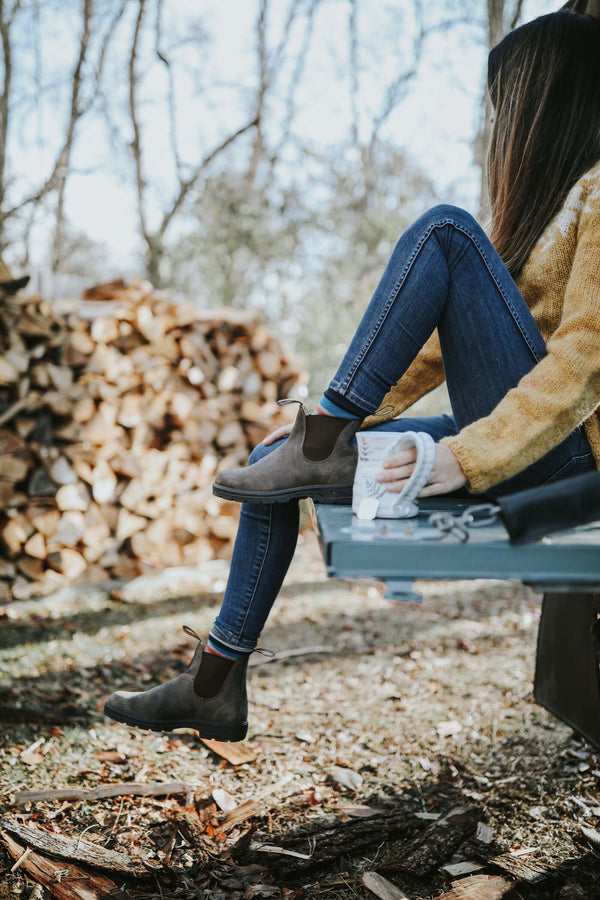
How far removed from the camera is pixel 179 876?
1270mm

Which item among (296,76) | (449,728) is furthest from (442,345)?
(296,76)

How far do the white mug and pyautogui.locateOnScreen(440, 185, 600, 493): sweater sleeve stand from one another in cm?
6

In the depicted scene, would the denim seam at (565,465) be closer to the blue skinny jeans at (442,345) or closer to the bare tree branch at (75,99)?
the blue skinny jeans at (442,345)

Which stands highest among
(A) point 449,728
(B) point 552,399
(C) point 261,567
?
(B) point 552,399

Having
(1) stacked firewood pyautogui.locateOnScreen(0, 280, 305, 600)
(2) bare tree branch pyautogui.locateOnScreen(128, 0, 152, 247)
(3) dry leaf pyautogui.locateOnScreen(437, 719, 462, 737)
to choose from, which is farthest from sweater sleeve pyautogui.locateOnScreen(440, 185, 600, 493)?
(2) bare tree branch pyautogui.locateOnScreen(128, 0, 152, 247)

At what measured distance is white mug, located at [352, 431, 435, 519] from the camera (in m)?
1.09

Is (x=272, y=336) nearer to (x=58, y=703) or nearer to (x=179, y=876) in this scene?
(x=58, y=703)

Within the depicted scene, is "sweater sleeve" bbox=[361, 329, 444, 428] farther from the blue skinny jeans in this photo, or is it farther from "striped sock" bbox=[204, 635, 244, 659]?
"striped sock" bbox=[204, 635, 244, 659]

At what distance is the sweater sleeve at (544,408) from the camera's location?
1101 millimetres

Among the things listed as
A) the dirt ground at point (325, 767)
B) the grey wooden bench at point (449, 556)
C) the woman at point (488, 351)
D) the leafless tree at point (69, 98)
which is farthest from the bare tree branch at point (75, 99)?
the grey wooden bench at point (449, 556)

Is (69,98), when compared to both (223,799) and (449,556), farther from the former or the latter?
(449,556)

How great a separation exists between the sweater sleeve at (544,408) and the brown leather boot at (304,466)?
20 centimetres

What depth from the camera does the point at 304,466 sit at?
48.6 inches

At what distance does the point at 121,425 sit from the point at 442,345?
260 centimetres
